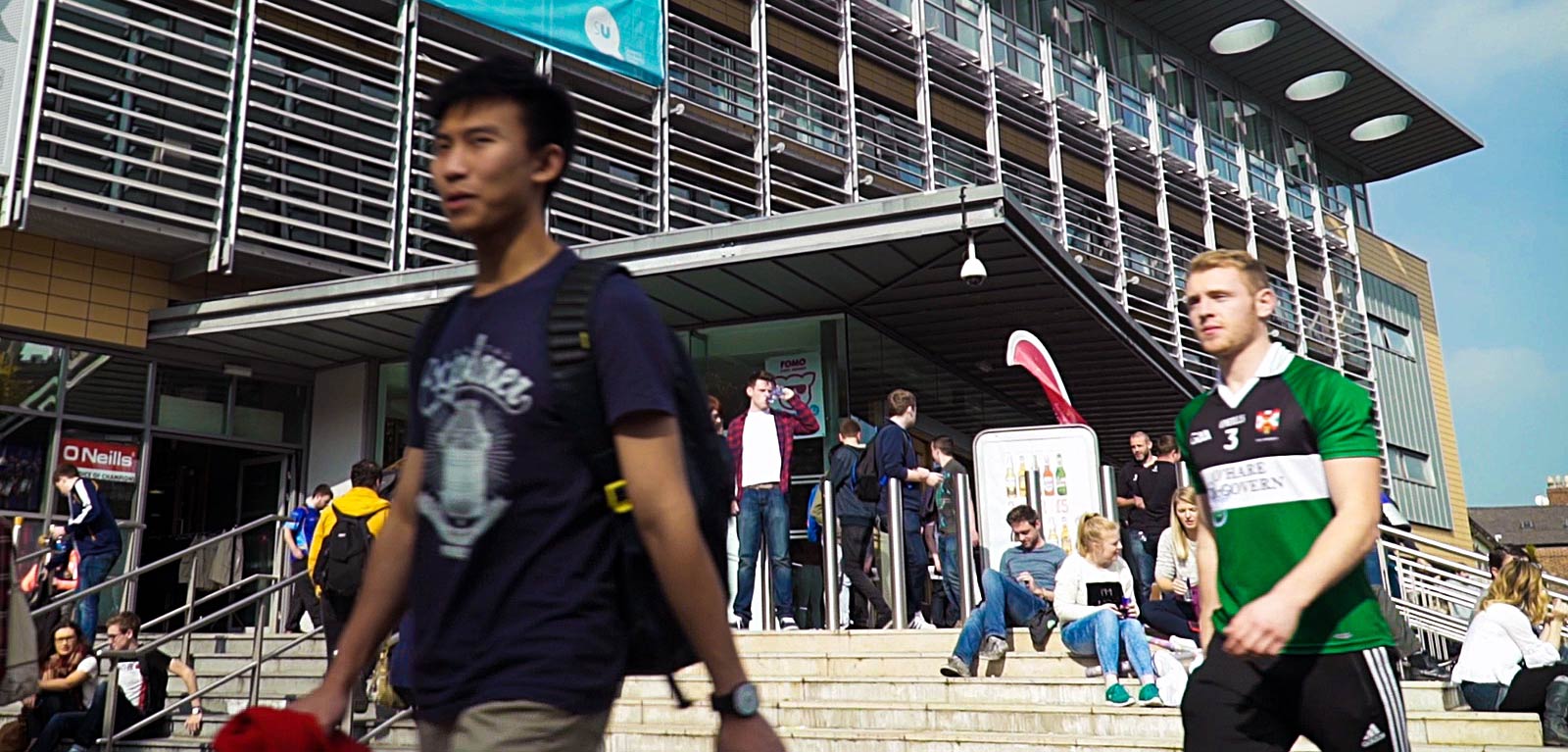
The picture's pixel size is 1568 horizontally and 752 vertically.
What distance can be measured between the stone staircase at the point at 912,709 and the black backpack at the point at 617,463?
18.6 feet

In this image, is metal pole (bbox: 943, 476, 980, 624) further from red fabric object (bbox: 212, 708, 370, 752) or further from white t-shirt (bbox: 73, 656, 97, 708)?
red fabric object (bbox: 212, 708, 370, 752)

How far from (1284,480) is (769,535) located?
7.86 metres

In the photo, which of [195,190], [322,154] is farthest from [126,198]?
[322,154]

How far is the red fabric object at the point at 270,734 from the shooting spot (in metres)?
1.78

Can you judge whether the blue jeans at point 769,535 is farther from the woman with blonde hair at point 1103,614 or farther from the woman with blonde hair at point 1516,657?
the woman with blonde hair at point 1516,657

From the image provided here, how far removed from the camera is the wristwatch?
1.93 meters

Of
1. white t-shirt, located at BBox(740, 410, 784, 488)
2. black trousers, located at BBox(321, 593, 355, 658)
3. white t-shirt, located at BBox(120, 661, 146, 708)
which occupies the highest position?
white t-shirt, located at BBox(740, 410, 784, 488)

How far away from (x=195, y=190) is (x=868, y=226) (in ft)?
25.2

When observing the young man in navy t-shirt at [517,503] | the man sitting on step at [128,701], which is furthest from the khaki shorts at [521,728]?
the man sitting on step at [128,701]

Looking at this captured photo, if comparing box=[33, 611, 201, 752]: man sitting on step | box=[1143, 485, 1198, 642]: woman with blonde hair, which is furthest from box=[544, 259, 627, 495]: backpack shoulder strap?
box=[33, 611, 201, 752]: man sitting on step

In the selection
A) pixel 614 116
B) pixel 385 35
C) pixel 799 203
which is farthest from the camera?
pixel 799 203

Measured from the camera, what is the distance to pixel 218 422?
15375mm

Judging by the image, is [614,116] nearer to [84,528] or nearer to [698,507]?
[84,528]

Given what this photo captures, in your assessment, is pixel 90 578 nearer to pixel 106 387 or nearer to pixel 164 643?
pixel 164 643
